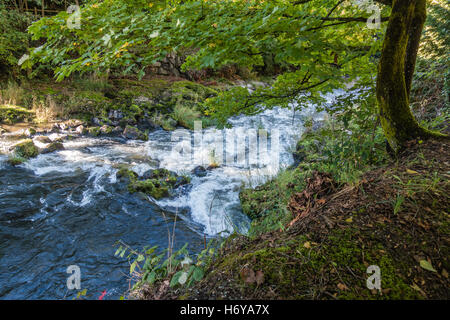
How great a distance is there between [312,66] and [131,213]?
4.58 m

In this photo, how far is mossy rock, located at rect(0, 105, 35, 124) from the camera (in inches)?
333

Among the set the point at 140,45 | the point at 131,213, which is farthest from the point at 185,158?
the point at 140,45

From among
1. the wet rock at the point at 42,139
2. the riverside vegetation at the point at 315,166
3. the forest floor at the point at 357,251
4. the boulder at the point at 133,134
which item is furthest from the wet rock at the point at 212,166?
the wet rock at the point at 42,139

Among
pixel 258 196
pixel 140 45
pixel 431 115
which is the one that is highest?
pixel 140 45

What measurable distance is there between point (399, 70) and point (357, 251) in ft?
6.41

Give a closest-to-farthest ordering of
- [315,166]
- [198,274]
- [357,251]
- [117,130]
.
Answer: [357,251]
[198,274]
[315,166]
[117,130]

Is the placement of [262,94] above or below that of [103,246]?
above

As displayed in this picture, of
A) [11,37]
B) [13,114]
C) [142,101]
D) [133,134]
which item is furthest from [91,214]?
[11,37]

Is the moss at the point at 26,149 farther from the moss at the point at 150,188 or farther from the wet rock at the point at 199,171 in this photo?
the wet rock at the point at 199,171

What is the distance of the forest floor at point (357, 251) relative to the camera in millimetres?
1386

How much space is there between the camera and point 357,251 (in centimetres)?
157

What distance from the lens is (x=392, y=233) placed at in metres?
1.63

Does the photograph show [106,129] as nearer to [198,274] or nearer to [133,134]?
[133,134]

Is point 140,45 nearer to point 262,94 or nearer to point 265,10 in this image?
point 265,10
